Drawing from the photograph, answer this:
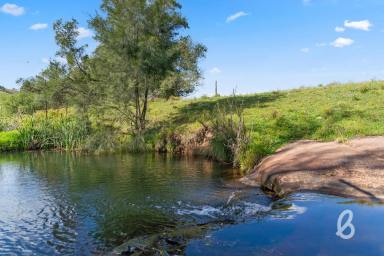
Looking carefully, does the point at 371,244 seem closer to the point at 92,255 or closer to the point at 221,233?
the point at 221,233

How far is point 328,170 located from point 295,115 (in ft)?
41.9

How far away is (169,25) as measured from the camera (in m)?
33.9

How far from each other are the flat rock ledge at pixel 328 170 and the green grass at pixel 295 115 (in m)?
1.68

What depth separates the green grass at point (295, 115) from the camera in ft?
74.4

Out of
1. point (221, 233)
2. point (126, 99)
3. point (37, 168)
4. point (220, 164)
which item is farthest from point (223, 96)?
point (221, 233)

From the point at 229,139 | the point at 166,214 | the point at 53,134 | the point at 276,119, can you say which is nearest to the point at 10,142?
the point at 53,134

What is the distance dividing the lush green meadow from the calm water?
4247 millimetres

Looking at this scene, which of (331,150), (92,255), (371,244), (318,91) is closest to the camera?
(371,244)

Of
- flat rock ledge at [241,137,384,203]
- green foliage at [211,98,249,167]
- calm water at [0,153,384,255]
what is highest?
green foliage at [211,98,249,167]

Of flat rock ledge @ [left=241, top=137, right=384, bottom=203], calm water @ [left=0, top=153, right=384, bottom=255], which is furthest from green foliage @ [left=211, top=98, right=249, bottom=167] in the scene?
flat rock ledge @ [left=241, top=137, right=384, bottom=203]

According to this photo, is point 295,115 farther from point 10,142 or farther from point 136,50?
point 10,142

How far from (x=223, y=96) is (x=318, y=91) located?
9103mm

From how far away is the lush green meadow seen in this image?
22.9 m

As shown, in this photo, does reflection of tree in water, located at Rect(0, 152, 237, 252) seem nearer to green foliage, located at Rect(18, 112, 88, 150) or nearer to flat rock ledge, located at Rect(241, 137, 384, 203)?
flat rock ledge, located at Rect(241, 137, 384, 203)
